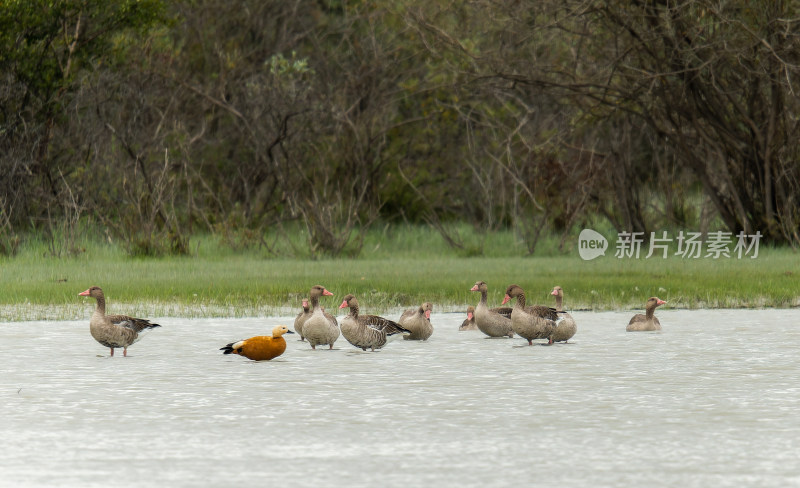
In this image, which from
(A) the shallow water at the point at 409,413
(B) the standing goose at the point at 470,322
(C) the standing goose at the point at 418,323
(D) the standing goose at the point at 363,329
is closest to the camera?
(A) the shallow water at the point at 409,413

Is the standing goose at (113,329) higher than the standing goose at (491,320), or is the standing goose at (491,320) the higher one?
the standing goose at (491,320)

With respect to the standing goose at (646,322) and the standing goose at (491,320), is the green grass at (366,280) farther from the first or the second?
the standing goose at (491,320)

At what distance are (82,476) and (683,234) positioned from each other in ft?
71.0

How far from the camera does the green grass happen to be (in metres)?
15.0

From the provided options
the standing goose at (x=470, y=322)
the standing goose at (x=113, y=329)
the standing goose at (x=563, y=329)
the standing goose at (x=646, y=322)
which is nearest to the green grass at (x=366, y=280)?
the standing goose at (x=470, y=322)

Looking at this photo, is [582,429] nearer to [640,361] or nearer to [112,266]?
[640,361]

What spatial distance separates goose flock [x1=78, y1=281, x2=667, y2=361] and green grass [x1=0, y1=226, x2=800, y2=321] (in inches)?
111

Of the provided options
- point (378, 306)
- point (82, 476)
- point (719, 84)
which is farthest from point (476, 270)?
point (82, 476)

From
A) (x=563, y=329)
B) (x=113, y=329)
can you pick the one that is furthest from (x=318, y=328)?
(x=563, y=329)

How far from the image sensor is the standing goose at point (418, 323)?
37.9 ft

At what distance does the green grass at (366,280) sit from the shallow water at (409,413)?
9.93 ft

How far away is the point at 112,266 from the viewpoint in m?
20.3

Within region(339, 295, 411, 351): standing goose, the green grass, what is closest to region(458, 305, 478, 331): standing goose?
region(339, 295, 411, 351): standing goose

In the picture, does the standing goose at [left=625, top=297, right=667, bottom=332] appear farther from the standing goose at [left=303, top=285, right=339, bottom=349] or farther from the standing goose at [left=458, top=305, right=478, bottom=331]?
the standing goose at [left=303, top=285, right=339, bottom=349]
